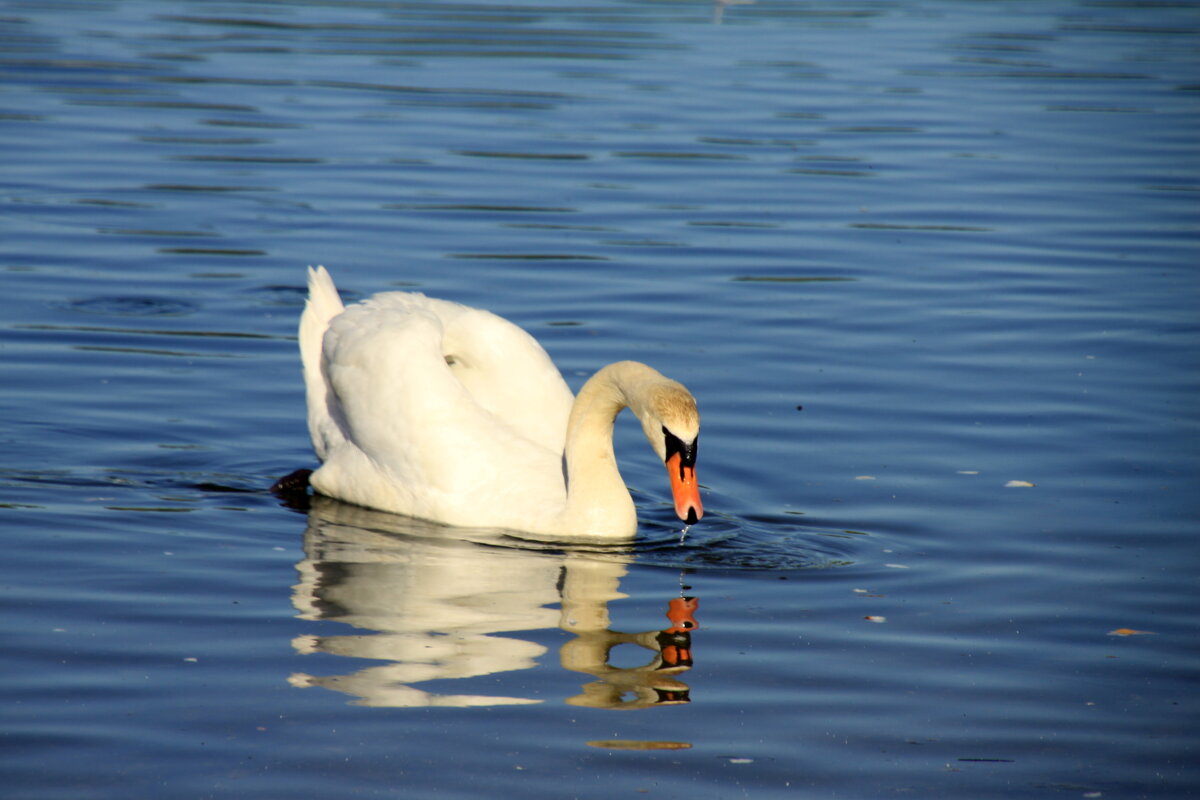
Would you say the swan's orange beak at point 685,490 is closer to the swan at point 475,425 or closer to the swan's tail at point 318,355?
the swan at point 475,425

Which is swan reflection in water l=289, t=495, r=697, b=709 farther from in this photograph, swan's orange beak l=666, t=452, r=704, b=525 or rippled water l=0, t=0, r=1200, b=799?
swan's orange beak l=666, t=452, r=704, b=525

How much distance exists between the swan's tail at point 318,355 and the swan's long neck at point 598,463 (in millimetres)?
1500

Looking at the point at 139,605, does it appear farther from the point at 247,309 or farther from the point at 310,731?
the point at 247,309

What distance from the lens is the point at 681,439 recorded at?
24.5ft

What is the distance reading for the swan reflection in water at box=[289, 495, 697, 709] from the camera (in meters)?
6.19

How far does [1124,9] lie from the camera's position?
34.5 m

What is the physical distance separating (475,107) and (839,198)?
6269 mm

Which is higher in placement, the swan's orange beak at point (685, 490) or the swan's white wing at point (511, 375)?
the swan's white wing at point (511, 375)

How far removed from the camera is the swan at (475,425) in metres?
8.05

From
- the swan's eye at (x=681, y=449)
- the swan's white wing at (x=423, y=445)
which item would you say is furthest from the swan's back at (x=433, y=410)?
the swan's eye at (x=681, y=449)

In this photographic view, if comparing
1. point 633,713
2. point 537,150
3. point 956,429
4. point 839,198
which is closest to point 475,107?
point 537,150

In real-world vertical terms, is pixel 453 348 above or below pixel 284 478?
above

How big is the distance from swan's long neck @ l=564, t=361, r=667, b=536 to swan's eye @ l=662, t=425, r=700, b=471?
44cm

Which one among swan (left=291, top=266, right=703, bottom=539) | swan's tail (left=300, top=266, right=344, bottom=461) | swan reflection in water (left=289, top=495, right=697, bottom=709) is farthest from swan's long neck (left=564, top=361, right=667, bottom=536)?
swan's tail (left=300, top=266, right=344, bottom=461)
